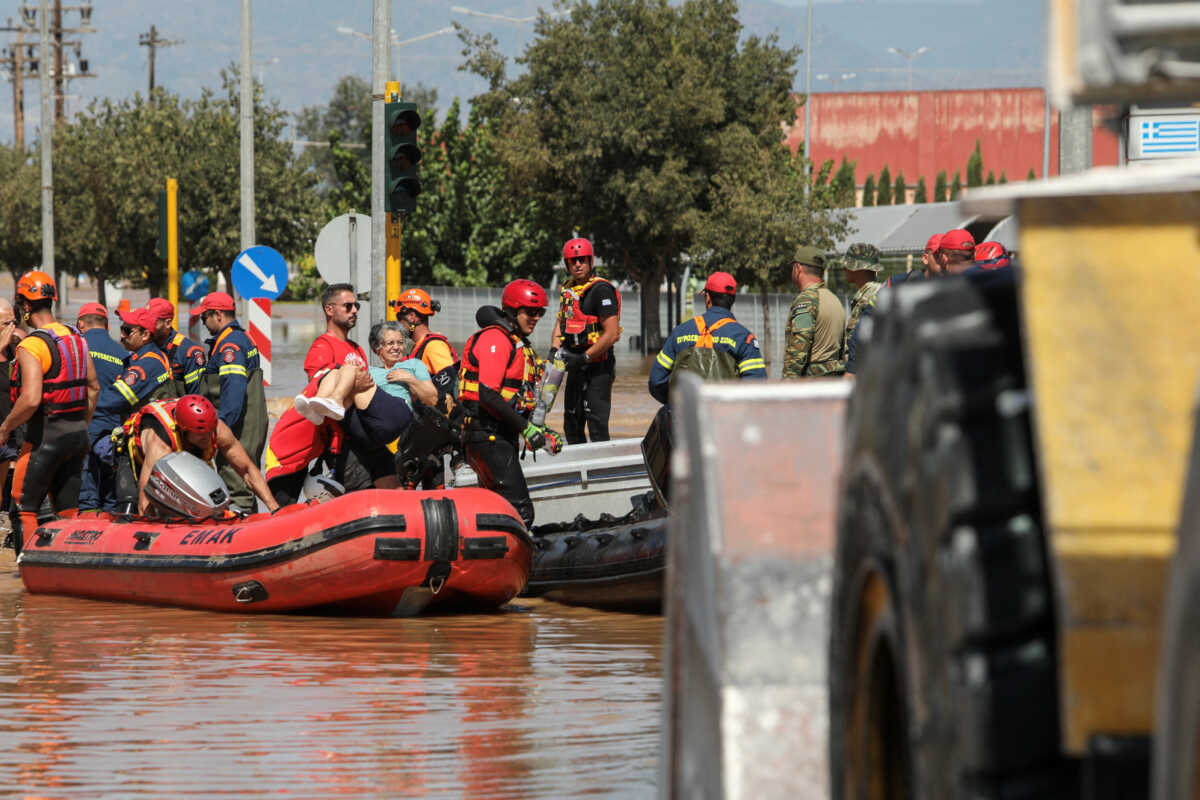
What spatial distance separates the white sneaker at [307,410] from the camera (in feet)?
37.6

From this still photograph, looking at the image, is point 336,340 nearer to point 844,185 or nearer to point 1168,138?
point 1168,138

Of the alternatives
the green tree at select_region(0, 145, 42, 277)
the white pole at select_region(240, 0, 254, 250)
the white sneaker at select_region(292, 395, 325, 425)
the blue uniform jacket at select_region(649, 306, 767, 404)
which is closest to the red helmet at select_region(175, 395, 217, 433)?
the white sneaker at select_region(292, 395, 325, 425)

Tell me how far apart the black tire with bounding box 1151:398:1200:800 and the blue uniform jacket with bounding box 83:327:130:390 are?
1226 centimetres

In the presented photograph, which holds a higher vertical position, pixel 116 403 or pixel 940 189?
pixel 940 189

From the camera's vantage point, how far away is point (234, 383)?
13.9 meters

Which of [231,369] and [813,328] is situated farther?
[231,369]

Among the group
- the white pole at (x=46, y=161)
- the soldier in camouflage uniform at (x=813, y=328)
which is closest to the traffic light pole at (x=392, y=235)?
the soldier in camouflage uniform at (x=813, y=328)

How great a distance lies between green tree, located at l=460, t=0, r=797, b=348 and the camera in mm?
47844

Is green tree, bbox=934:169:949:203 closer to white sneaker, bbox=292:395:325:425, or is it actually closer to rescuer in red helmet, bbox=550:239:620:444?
rescuer in red helmet, bbox=550:239:620:444

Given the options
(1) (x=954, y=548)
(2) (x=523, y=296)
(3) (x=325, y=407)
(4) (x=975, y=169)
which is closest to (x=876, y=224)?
(4) (x=975, y=169)

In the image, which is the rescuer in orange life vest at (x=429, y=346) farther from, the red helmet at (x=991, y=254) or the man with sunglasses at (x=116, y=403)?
the red helmet at (x=991, y=254)

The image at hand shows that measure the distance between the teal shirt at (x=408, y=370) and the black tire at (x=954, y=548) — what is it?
9828mm

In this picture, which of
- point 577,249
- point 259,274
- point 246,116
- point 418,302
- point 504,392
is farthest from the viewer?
point 246,116

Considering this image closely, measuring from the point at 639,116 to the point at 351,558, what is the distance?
127ft
